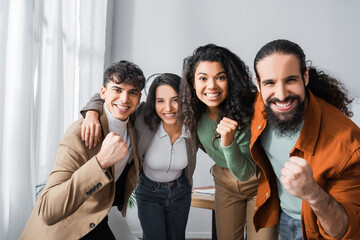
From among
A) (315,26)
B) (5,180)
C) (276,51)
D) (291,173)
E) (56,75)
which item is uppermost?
(315,26)

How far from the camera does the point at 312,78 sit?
1.49 metres

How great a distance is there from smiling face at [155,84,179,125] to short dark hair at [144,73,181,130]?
0.03 metres

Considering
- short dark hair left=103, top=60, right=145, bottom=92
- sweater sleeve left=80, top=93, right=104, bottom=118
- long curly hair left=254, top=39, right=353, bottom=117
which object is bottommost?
sweater sleeve left=80, top=93, right=104, bottom=118

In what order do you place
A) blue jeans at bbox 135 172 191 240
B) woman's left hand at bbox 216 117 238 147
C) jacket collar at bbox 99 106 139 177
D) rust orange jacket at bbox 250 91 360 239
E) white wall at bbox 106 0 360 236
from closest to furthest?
1. rust orange jacket at bbox 250 91 360 239
2. woman's left hand at bbox 216 117 238 147
3. jacket collar at bbox 99 106 139 177
4. blue jeans at bbox 135 172 191 240
5. white wall at bbox 106 0 360 236

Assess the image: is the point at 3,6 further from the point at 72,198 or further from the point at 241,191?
the point at 241,191

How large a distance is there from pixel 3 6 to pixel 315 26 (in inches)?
118

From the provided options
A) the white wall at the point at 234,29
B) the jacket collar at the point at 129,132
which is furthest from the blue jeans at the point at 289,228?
the white wall at the point at 234,29

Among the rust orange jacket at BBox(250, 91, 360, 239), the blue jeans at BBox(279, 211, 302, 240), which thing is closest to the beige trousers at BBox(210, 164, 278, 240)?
the blue jeans at BBox(279, 211, 302, 240)

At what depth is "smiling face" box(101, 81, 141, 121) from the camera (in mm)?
1655

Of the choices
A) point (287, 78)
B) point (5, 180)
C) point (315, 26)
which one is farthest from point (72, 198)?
point (315, 26)

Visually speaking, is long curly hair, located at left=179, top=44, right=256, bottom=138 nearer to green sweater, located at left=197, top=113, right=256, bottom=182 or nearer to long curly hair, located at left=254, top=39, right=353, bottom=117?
green sweater, located at left=197, top=113, right=256, bottom=182

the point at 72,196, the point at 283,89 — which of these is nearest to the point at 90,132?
the point at 72,196

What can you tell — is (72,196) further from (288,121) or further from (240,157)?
(288,121)

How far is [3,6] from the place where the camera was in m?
1.40
